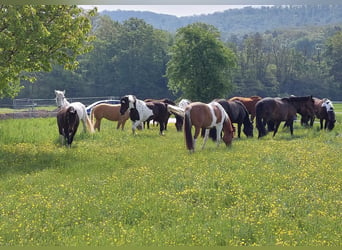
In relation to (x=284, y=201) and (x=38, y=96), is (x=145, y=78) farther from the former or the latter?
(x=284, y=201)

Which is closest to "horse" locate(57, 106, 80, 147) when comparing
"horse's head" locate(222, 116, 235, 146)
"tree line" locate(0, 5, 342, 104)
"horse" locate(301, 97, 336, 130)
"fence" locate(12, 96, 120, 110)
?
"horse's head" locate(222, 116, 235, 146)

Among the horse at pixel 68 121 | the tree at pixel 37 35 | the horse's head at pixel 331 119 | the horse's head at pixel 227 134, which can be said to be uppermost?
the tree at pixel 37 35

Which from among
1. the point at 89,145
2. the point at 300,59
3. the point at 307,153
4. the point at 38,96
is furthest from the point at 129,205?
the point at 300,59

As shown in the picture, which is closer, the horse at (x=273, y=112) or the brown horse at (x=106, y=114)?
the horse at (x=273, y=112)

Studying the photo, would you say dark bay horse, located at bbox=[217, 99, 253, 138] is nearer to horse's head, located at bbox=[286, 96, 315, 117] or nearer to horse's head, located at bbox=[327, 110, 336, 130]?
horse's head, located at bbox=[286, 96, 315, 117]

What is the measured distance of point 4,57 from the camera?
50.6 feet

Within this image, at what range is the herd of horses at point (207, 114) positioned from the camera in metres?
16.6

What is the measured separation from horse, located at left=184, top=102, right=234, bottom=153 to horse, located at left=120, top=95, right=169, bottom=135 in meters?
6.40

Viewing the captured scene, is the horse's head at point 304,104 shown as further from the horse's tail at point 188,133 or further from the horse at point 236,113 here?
the horse's tail at point 188,133

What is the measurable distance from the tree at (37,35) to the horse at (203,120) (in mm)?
5044

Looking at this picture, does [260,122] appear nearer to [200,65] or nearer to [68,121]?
[68,121]

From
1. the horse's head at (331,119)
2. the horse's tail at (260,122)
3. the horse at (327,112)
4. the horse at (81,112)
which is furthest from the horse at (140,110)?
the horse's head at (331,119)

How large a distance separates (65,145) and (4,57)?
4.60 meters

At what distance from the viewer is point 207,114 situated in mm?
16688
